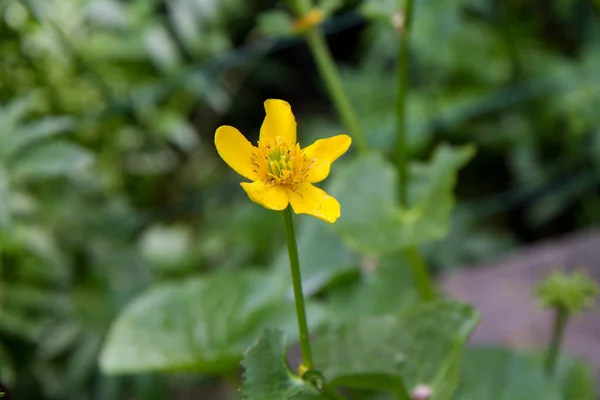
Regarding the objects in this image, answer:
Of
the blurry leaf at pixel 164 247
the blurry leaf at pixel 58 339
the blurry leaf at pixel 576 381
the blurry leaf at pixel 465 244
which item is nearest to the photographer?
the blurry leaf at pixel 576 381

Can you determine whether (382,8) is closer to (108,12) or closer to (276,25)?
(276,25)

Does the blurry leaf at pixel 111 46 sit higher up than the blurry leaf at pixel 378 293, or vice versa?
the blurry leaf at pixel 111 46

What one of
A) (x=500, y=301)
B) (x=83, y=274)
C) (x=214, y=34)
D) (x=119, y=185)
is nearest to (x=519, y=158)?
(x=500, y=301)

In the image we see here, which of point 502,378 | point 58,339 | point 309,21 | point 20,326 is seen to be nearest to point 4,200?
point 20,326

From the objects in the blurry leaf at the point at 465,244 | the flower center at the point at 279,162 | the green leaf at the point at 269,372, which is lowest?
the green leaf at the point at 269,372

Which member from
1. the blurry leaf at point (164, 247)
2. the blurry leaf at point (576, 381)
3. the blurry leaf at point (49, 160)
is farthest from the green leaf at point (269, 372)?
the blurry leaf at point (164, 247)

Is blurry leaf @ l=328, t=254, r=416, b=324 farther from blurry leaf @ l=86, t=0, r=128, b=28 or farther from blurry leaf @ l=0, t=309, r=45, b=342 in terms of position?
blurry leaf @ l=86, t=0, r=128, b=28

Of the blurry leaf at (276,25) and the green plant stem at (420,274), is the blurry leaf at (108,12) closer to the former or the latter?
the blurry leaf at (276,25)
